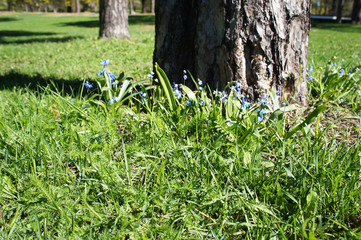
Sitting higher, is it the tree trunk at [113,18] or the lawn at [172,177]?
the tree trunk at [113,18]

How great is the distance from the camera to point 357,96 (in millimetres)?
2852

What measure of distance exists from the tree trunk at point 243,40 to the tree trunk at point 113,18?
5.89 meters

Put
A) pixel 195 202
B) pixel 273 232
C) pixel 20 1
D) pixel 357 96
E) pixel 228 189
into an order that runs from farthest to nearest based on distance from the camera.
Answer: pixel 20 1
pixel 357 96
pixel 228 189
pixel 195 202
pixel 273 232

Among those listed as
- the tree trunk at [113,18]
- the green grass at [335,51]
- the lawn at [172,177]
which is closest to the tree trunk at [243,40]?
the lawn at [172,177]

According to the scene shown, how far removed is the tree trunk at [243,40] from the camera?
2.37 meters

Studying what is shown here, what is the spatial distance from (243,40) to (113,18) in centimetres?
681

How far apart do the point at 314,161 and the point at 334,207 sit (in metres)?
0.29

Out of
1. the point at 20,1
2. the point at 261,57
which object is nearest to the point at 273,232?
the point at 261,57

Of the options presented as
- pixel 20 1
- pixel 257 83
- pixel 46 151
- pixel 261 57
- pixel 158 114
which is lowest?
pixel 46 151

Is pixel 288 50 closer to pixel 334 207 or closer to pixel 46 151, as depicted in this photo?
pixel 334 207

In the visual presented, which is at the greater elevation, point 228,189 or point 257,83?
point 257,83

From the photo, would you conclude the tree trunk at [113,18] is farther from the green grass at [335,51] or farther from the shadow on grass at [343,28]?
the shadow on grass at [343,28]

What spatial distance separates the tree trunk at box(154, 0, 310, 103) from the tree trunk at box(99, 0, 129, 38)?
19.3 ft

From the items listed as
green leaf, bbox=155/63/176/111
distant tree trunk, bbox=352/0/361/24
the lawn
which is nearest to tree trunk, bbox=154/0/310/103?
the lawn
